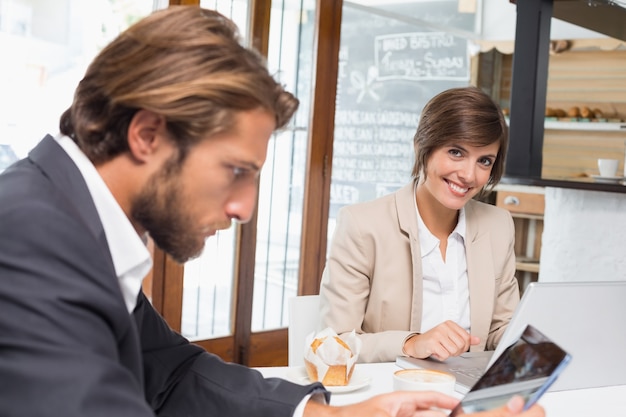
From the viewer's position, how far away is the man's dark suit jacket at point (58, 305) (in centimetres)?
90

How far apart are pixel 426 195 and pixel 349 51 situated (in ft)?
10.8

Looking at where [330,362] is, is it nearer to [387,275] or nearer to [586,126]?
[387,275]

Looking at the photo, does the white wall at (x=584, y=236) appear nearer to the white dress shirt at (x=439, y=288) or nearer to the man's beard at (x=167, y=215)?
the white dress shirt at (x=439, y=288)

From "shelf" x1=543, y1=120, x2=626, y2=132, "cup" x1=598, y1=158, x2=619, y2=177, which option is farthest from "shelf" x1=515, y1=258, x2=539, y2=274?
"shelf" x1=543, y1=120, x2=626, y2=132

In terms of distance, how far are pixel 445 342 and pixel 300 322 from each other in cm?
46

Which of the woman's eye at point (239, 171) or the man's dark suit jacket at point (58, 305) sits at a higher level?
the woman's eye at point (239, 171)

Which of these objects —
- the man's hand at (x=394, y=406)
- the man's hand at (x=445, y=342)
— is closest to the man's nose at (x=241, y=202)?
the man's hand at (x=394, y=406)

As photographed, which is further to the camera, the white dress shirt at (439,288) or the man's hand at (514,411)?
the white dress shirt at (439,288)

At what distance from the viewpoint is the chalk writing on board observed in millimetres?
5797

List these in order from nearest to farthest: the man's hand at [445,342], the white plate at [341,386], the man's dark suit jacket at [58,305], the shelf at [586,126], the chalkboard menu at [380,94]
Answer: the man's dark suit jacket at [58,305]
the white plate at [341,386]
the man's hand at [445,342]
the chalkboard menu at [380,94]
the shelf at [586,126]

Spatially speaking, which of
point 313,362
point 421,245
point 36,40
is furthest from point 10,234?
point 36,40

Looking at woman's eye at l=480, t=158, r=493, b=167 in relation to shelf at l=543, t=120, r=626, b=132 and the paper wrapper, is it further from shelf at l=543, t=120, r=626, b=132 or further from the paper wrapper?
shelf at l=543, t=120, r=626, b=132

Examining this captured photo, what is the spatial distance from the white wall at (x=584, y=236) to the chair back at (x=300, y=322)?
1.75 meters

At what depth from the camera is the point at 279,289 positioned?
4457 mm
